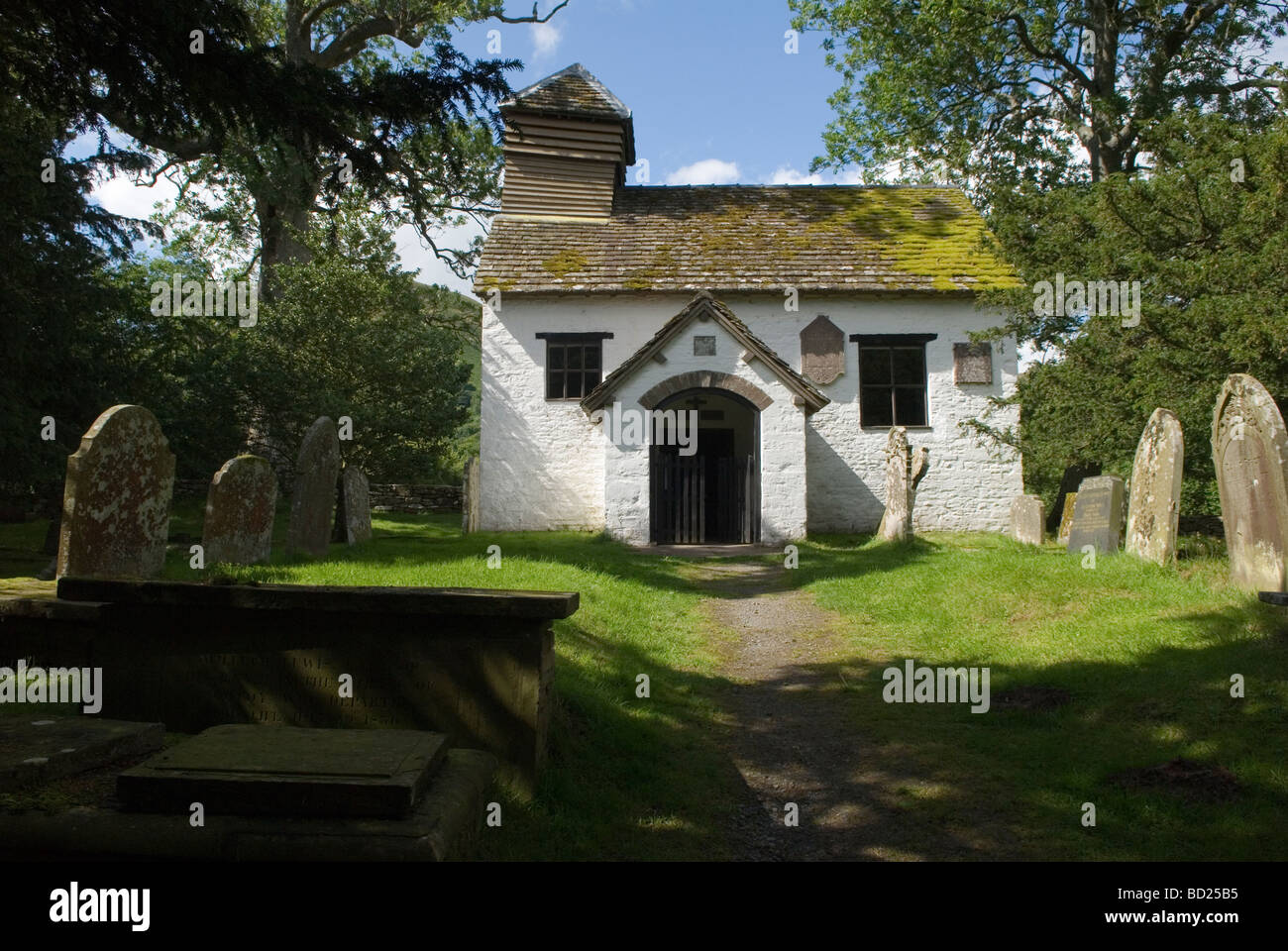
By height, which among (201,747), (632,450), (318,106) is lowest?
(201,747)

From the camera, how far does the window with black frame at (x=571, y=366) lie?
20500 millimetres

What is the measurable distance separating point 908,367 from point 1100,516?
9.14 meters

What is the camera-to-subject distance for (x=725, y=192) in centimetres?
2428

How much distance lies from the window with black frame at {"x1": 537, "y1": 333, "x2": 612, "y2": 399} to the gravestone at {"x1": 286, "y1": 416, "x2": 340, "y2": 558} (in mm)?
7767

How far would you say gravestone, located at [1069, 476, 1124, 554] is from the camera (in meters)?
11.8

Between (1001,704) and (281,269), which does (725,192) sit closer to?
(281,269)

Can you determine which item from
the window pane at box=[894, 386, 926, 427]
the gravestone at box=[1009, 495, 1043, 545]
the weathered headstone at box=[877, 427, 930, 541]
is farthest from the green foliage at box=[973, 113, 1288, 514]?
the weathered headstone at box=[877, 427, 930, 541]

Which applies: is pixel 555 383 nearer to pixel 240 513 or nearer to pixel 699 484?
pixel 699 484

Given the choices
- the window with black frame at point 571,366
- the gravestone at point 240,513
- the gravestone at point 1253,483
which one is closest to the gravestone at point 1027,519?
the gravestone at point 1253,483

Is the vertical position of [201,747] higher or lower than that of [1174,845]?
higher

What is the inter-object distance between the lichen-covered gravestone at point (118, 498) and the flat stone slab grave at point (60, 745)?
519 cm

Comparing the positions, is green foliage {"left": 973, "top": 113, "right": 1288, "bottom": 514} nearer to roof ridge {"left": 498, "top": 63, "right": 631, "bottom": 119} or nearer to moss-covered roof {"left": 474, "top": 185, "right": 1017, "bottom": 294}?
moss-covered roof {"left": 474, "top": 185, "right": 1017, "bottom": 294}

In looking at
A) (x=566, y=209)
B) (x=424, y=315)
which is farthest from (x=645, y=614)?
(x=424, y=315)

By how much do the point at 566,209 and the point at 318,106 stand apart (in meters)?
16.9
